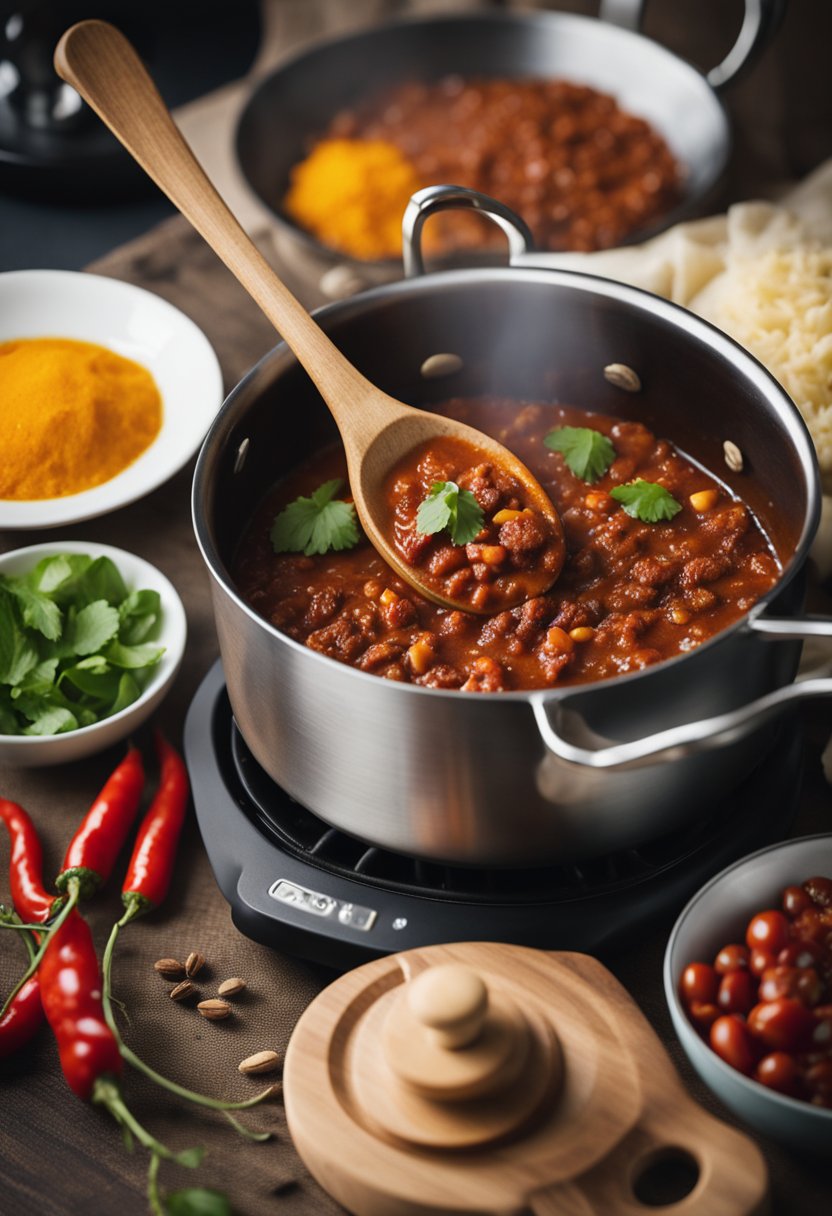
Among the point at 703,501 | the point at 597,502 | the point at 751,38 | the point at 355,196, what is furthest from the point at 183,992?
the point at 751,38

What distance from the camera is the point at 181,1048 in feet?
6.73

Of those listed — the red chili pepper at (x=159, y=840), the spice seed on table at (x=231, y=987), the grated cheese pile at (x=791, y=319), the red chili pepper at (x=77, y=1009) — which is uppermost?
the grated cheese pile at (x=791, y=319)

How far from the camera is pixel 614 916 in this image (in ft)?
6.60

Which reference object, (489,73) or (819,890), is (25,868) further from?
(489,73)

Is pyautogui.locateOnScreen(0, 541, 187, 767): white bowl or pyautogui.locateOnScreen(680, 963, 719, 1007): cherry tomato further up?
pyautogui.locateOnScreen(680, 963, 719, 1007): cherry tomato

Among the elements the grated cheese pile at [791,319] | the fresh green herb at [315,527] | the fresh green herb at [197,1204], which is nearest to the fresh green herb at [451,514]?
the fresh green herb at [315,527]

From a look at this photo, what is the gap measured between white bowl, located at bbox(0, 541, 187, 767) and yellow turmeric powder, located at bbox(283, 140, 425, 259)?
1.29 meters

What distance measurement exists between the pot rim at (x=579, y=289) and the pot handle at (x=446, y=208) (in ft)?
0.21

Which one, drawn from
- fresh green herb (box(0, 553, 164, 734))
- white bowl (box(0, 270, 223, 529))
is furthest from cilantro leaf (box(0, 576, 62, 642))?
white bowl (box(0, 270, 223, 529))

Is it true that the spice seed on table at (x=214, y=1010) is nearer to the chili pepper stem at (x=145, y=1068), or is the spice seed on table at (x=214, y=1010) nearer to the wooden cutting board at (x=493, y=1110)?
the chili pepper stem at (x=145, y=1068)

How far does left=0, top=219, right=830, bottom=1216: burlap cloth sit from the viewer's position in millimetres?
1870

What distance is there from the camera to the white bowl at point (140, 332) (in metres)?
3.01

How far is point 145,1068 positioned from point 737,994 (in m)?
0.87

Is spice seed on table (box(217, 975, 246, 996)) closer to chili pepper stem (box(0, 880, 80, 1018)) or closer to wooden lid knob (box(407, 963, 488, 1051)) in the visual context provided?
chili pepper stem (box(0, 880, 80, 1018))
